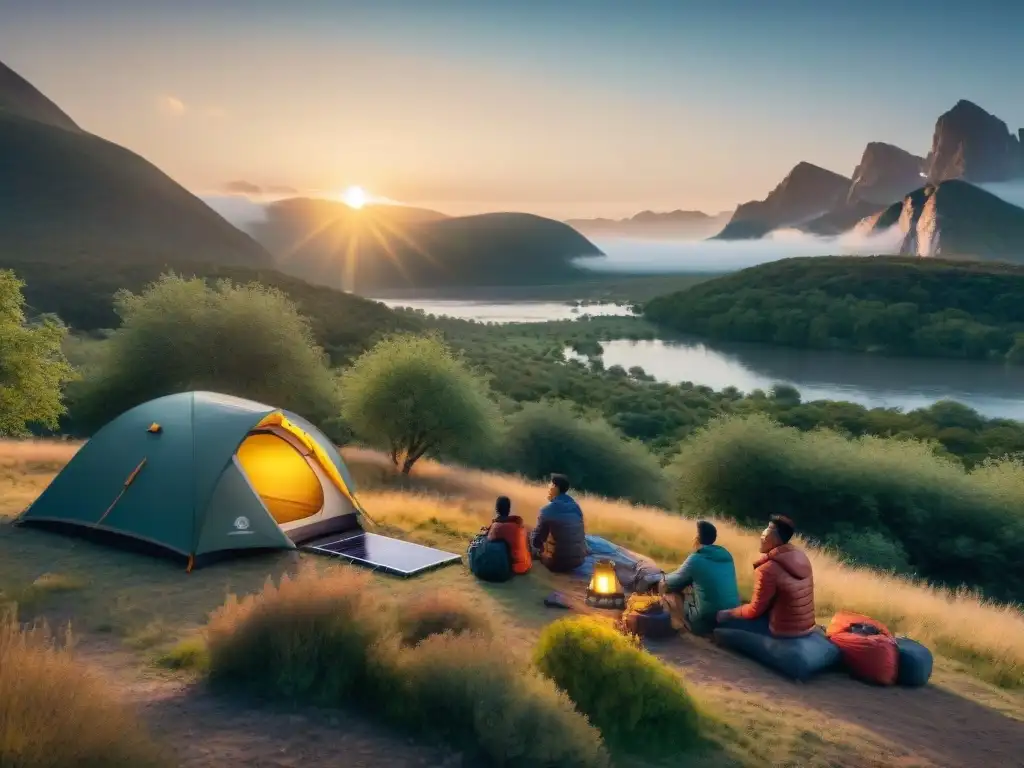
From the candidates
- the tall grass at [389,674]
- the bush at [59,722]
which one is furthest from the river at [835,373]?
the bush at [59,722]

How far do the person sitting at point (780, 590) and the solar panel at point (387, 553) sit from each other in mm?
5012

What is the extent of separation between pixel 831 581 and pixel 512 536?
6261 millimetres

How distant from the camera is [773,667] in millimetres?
9539

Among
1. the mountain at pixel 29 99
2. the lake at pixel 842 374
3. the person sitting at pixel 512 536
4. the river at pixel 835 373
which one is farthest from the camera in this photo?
the mountain at pixel 29 99

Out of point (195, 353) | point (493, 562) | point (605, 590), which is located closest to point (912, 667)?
point (605, 590)

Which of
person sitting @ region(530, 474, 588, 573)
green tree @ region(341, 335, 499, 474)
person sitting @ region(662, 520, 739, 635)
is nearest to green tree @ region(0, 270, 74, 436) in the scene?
green tree @ region(341, 335, 499, 474)

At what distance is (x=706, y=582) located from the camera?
10.3 meters

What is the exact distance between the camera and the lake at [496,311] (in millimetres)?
163125

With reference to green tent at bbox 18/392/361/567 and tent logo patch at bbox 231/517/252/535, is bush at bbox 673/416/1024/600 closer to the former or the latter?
green tent at bbox 18/392/361/567

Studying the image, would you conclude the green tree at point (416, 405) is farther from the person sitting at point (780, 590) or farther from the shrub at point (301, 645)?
the shrub at point (301, 645)

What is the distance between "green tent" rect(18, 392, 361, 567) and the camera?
1210 cm

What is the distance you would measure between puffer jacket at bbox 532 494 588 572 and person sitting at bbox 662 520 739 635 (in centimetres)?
243

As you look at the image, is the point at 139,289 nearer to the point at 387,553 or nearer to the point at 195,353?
the point at 195,353

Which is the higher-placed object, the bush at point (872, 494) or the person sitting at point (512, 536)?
the person sitting at point (512, 536)
